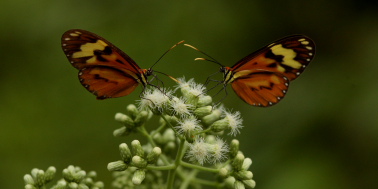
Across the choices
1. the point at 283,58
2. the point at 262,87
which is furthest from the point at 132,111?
the point at 283,58

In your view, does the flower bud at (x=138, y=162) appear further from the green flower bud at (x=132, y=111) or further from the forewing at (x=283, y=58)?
the forewing at (x=283, y=58)

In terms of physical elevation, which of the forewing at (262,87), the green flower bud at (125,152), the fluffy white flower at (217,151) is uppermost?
the forewing at (262,87)

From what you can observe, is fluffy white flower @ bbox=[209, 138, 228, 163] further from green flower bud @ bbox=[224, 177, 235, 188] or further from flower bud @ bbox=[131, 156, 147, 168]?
flower bud @ bbox=[131, 156, 147, 168]

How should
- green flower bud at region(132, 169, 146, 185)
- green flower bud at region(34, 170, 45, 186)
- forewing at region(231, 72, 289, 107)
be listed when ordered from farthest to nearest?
1. forewing at region(231, 72, 289, 107)
2. green flower bud at region(34, 170, 45, 186)
3. green flower bud at region(132, 169, 146, 185)

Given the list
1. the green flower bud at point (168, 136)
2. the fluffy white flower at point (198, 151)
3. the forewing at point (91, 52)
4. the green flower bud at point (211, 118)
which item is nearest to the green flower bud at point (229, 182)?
the fluffy white flower at point (198, 151)

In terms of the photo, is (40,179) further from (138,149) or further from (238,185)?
(238,185)

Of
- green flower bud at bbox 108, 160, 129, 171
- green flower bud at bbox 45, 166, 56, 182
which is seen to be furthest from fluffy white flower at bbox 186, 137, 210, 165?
green flower bud at bbox 45, 166, 56, 182
